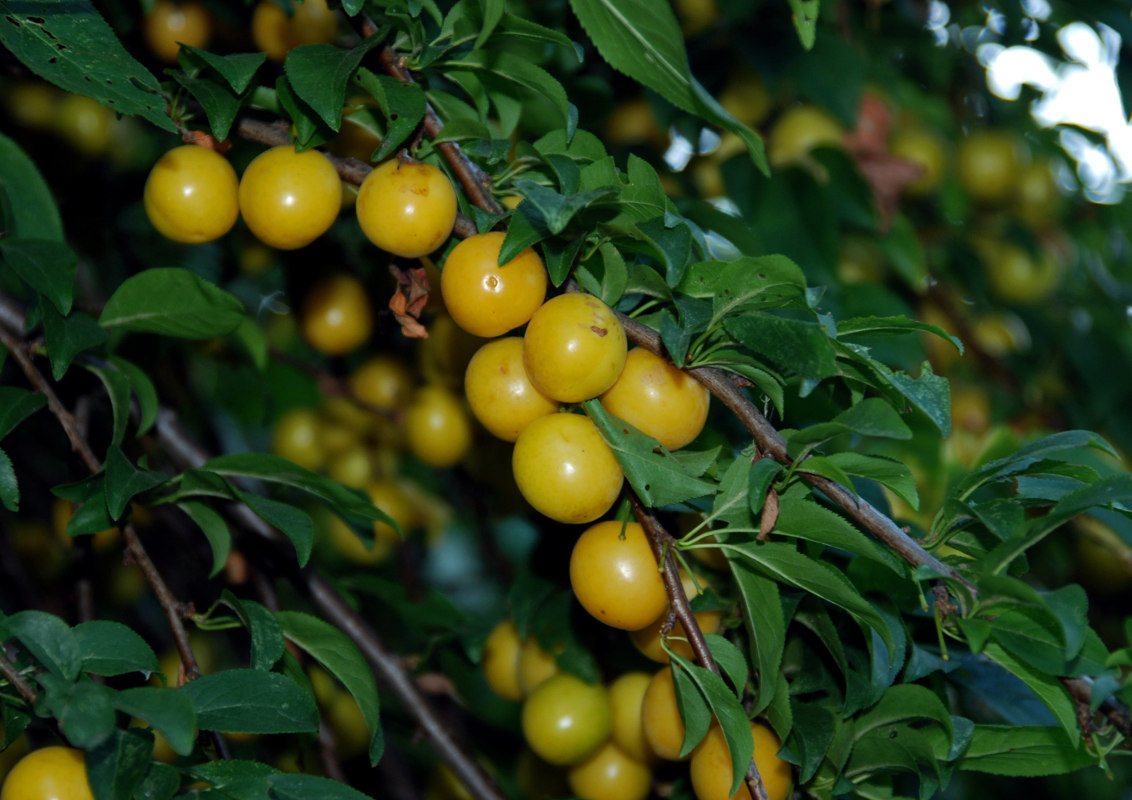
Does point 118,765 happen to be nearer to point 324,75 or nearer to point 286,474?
point 286,474

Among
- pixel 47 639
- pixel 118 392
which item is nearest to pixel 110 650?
pixel 47 639

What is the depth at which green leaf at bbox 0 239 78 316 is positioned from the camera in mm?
607

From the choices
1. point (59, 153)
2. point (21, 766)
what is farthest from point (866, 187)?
point (21, 766)

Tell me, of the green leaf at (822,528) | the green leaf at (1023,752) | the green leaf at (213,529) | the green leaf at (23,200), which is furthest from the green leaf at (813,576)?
the green leaf at (23,200)

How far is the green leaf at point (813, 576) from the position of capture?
517 millimetres

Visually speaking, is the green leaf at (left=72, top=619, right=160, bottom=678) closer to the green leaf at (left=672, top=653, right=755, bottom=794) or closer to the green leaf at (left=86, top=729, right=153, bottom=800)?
the green leaf at (left=86, top=729, right=153, bottom=800)

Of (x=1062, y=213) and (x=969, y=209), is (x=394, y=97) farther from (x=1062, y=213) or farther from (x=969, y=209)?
(x=1062, y=213)

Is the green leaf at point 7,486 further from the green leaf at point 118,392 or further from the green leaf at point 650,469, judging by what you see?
the green leaf at point 650,469

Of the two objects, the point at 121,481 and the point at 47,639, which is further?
the point at 121,481

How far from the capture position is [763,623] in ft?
1.86

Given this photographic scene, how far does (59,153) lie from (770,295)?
89 centimetres

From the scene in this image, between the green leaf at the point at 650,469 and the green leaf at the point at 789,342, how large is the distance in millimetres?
78

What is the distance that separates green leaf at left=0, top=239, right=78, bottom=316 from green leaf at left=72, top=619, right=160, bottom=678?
0.21 metres

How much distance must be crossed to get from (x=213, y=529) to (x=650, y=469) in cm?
34
